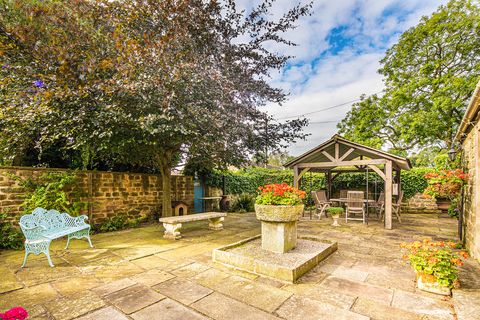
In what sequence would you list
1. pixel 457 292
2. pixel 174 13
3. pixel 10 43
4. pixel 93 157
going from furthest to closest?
pixel 93 157 < pixel 174 13 < pixel 10 43 < pixel 457 292

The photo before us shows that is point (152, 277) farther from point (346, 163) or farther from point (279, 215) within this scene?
point (346, 163)

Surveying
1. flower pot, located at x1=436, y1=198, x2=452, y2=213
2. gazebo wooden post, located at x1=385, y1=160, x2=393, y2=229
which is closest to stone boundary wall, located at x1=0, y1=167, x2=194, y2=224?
gazebo wooden post, located at x1=385, y1=160, x2=393, y2=229

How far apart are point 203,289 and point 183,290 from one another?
0.24m

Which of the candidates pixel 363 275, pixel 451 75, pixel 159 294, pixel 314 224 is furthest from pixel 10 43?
pixel 451 75

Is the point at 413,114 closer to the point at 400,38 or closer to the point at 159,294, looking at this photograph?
the point at 400,38

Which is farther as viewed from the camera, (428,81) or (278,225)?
(428,81)

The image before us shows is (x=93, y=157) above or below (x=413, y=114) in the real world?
below

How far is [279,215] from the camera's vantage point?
381 centimetres

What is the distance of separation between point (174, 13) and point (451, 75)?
1389 cm

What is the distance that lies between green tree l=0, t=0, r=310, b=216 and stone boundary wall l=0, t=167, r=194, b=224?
2.23 feet

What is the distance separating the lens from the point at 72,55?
15.1ft

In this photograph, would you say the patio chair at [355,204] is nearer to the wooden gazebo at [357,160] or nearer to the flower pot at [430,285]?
the wooden gazebo at [357,160]

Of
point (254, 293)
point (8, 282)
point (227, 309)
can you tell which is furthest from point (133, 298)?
point (8, 282)

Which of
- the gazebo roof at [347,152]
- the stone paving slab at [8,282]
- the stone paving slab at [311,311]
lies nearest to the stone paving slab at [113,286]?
the stone paving slab at [8,282]
